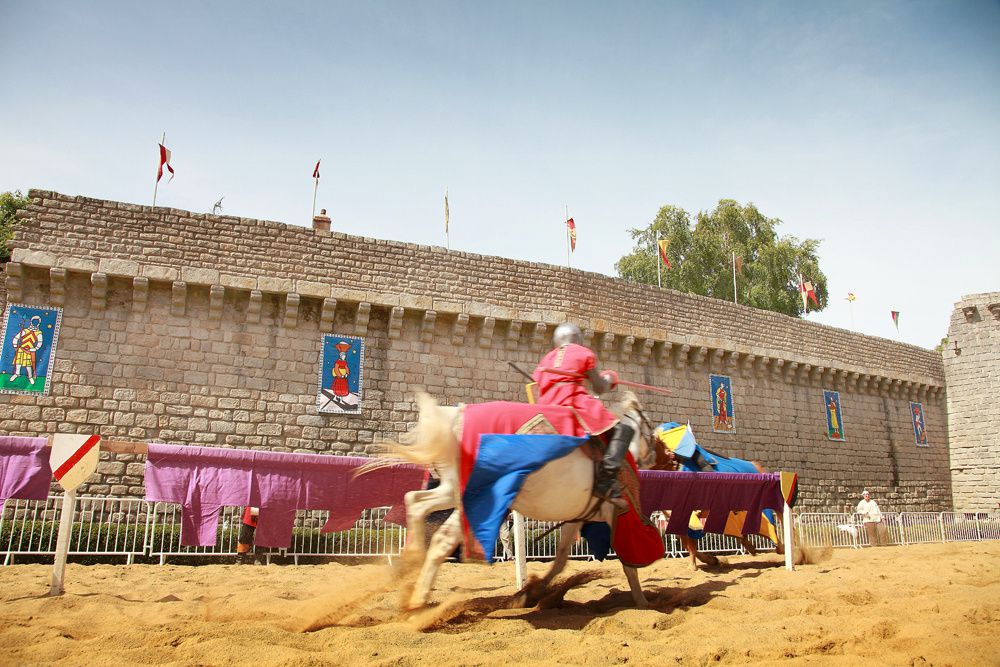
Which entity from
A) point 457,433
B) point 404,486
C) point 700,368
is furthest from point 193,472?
point 700,368

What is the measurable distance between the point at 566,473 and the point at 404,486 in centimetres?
226

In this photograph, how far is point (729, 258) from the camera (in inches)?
1265

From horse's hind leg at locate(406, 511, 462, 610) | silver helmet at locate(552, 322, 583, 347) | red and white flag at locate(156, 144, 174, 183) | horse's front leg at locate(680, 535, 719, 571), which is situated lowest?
horse's front leg at locate(680, 535, 719, 571)

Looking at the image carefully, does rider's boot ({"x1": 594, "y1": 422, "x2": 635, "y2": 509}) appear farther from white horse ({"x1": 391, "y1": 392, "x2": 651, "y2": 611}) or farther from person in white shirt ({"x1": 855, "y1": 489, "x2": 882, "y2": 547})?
person in white shirt ({"x1": 855, "y1": 489, "x2": 882, "y2": 547})

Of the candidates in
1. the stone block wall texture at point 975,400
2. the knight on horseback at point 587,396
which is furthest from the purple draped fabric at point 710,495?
the stone block wall texture at point 975,400

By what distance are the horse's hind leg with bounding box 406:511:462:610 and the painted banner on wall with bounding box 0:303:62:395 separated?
10001mm

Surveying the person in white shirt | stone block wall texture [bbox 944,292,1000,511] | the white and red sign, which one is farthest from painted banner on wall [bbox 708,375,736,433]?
the white and red sign

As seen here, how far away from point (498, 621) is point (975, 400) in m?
25.8

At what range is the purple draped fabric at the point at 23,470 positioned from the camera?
6.23 m

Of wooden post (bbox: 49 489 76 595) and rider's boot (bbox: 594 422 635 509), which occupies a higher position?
rider's boot (bbox: 594 422 635 509)

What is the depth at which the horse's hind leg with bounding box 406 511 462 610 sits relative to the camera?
171 inches

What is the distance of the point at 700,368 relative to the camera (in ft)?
59.5

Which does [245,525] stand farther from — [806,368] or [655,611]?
[806,368]

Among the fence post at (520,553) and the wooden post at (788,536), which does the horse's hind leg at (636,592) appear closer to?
the fence post at (520,553)
